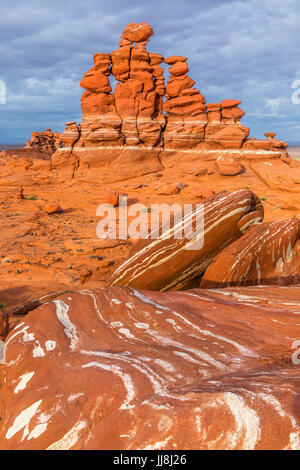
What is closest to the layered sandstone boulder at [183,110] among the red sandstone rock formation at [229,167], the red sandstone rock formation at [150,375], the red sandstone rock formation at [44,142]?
the red sandstone rock formation at [229,167]

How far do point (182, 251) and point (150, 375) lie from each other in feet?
12.5

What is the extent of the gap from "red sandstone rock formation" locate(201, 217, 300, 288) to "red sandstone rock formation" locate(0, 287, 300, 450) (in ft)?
5.12

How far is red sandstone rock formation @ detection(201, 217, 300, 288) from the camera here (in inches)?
205

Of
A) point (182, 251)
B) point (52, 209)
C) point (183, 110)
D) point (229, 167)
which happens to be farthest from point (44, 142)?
point (182, 251)

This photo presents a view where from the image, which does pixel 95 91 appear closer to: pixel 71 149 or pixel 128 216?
pixel 71 149

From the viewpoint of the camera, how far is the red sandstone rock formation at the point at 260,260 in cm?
520

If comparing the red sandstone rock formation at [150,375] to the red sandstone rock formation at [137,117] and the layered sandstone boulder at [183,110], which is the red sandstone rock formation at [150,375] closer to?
the red sandstone rock formation at [137,117]

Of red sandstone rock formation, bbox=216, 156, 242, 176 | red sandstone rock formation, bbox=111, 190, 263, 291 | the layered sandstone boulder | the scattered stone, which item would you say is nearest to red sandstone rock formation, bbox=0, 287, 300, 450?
red sandstone rock formation, bbox=111, 190, 263, 291

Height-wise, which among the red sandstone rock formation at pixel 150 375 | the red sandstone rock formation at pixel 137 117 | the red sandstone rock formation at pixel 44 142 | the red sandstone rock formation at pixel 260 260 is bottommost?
the red sandstone rock formation at pixel 150 375

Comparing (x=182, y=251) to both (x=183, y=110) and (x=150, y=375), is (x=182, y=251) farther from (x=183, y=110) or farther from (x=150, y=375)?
(x=183, y=110)

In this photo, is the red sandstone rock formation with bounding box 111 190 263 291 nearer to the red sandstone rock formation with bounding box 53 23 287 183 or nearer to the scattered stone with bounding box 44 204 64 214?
the scattered stone with bounding box 44 204 64 214

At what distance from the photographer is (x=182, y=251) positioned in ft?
18.9

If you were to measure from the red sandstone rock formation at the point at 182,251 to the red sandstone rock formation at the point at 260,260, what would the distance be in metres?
0.35
